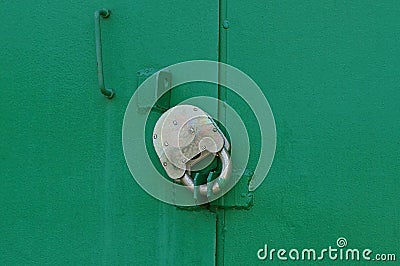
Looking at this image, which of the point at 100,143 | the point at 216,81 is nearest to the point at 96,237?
the point at 100,143

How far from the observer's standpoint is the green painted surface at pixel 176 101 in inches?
55.3

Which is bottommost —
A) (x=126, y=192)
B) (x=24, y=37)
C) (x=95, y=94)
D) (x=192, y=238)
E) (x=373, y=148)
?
(x=192, y=238)

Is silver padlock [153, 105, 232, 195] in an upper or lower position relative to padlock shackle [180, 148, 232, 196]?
upper

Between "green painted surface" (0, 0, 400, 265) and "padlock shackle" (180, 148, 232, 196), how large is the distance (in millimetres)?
80

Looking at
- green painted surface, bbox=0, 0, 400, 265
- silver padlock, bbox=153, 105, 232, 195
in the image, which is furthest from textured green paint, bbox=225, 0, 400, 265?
silver padlock, bbox=153, 105, 232, 195

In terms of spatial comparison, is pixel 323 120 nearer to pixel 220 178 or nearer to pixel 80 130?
pixel 220 178

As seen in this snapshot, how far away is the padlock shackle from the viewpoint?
1.35 meters

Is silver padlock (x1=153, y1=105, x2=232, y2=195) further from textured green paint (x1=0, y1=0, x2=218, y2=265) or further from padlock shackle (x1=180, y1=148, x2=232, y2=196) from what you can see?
textured green paint (x1=0, y1=0, x2=218, y2=265)

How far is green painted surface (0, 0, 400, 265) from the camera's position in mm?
1404

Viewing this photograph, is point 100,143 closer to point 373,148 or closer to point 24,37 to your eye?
point 24,37

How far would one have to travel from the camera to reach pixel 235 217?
141 centimetres

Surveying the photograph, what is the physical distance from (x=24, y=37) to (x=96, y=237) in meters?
0.52

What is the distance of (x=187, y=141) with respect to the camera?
1.36 m

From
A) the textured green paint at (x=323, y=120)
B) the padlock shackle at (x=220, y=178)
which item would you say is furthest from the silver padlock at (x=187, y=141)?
the textured green paint at (x=323, y=120)
